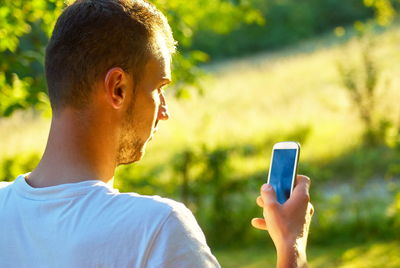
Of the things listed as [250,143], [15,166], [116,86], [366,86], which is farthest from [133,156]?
[250,143]

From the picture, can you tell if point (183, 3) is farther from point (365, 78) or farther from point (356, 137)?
point (356, 137)

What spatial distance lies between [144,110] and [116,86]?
0.30 ft

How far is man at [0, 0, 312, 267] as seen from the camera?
54.5 inches

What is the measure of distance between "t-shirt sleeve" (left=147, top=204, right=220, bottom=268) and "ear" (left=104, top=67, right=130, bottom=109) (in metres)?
0.23

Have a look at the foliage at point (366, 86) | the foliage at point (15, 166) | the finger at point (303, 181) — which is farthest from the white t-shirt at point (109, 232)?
the foliage at point (366, 86)

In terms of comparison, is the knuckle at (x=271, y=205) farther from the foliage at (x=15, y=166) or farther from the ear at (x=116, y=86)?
the foliage at (x=15, y=166)

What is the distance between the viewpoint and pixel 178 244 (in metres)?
1.38

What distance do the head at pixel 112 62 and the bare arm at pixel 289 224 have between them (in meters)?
0.28

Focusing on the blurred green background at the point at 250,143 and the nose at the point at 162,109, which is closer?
the nose at the point at 162,109

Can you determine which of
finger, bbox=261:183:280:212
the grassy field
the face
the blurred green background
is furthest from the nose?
the grassy field

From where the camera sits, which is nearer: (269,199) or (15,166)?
(269,199)

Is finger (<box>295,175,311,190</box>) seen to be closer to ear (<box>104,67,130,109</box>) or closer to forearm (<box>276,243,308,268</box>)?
forearm (<box>276,243,308,268</box>)

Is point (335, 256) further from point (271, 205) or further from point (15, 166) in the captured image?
point (271, 205)

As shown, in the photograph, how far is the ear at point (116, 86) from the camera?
4.84ft
